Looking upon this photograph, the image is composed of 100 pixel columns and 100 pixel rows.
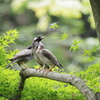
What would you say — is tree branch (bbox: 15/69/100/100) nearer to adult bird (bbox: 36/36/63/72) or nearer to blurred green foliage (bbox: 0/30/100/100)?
blurred green foliage (bbox: 0/30/100/100)

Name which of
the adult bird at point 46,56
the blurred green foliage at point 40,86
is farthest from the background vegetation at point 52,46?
the adult bird at point 46,56

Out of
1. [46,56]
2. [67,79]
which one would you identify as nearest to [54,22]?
[46,56]

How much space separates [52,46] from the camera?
9.91 metres

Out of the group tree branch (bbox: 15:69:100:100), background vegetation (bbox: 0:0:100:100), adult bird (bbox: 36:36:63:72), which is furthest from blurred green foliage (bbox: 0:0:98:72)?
tree branch (bbox: 15:69:100:100)

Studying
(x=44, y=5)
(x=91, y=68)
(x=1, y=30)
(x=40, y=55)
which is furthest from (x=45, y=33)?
(x=91, y=68)

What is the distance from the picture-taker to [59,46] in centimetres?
1039

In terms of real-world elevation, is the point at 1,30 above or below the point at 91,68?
below

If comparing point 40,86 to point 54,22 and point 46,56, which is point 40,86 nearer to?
point 46,56

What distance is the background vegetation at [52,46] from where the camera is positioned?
9.10 ft

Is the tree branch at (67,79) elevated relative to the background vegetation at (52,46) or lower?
elevated

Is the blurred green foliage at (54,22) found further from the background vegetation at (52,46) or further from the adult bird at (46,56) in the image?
the adult bird at (46,56)

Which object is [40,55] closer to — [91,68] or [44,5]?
[91,68]

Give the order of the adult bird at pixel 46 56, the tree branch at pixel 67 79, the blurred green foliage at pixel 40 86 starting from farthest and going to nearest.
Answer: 1. the adult bird at pixel 46 56
2. the blurred green foliage at pixel 40 86
3. the tree branch at pixel 67 79

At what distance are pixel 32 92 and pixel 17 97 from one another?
18cm
